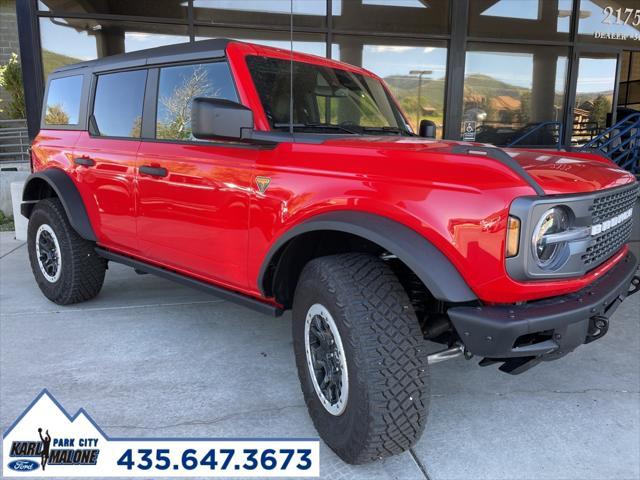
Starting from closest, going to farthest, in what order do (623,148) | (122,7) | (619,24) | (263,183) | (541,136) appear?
(263,183), (122,7), (623,148), (541,136), (619,24)

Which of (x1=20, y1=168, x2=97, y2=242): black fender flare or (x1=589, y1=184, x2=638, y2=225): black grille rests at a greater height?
(x1=589, y1=184, x2=638, y2=225): black grille

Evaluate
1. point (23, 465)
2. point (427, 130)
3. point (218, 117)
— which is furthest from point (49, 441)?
point (427, 130)

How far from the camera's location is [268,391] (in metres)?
3.01

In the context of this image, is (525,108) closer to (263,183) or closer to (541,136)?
(541,136)

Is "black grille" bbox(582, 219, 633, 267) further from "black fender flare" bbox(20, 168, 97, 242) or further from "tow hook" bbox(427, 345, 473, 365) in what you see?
"black fender flare" bbox(20, 168, 97, 242)

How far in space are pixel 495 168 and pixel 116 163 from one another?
2.63 metres

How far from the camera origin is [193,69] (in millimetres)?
3182

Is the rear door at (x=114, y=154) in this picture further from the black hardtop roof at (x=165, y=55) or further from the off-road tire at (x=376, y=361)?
the off-road tire at (x=376, y=361)

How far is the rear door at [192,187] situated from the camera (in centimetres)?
283

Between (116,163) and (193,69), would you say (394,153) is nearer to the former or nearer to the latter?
(193,69)

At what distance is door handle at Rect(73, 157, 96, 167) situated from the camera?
12.7ft

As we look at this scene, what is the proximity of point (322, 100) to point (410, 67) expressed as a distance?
6.26 m

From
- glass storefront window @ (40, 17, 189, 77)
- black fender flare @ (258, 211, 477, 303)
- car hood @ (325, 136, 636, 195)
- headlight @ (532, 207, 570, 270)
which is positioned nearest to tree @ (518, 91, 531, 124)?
glass storefront window @ (40, 17, 189, 77)

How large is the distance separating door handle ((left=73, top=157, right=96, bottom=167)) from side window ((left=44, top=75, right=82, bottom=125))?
360mm
